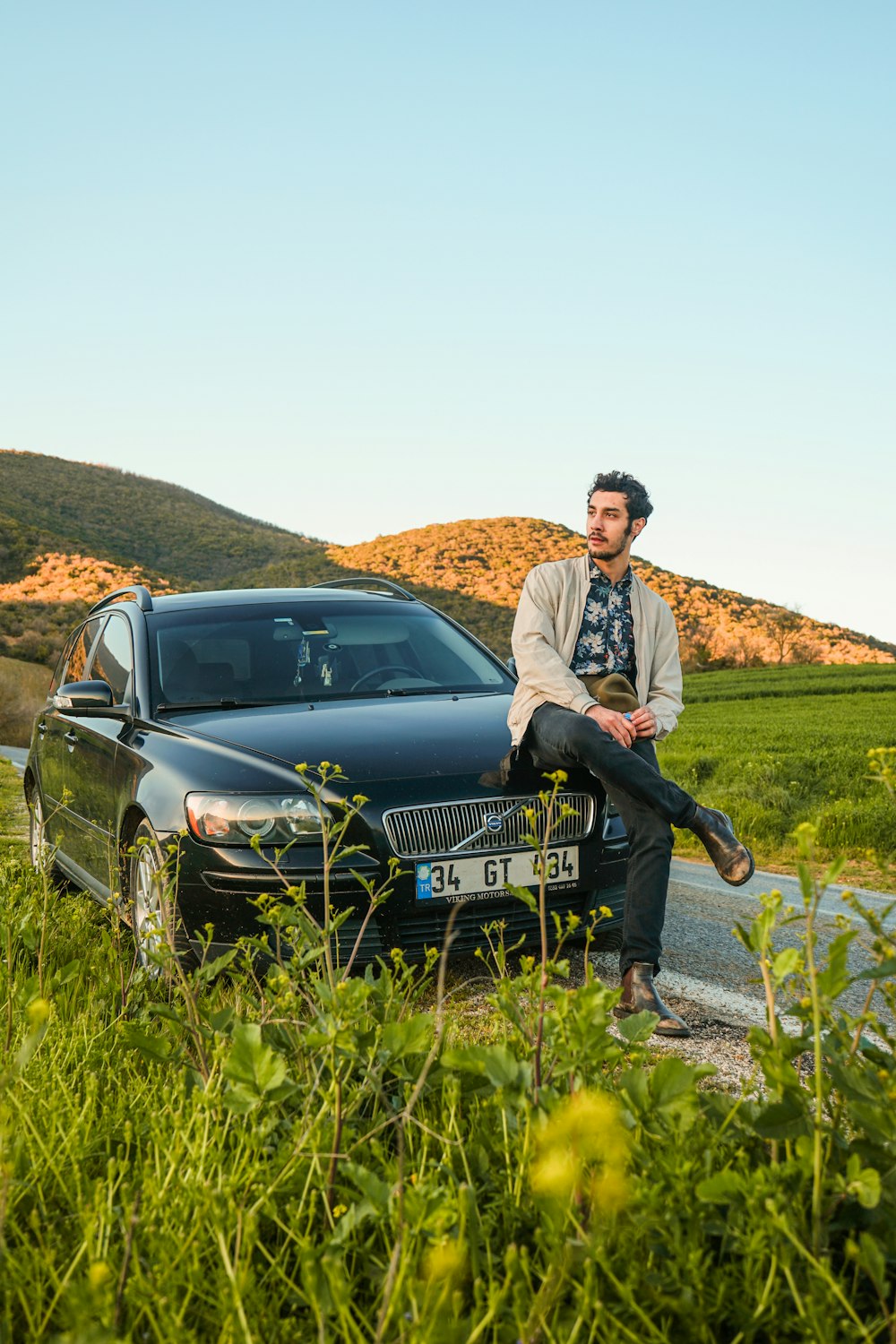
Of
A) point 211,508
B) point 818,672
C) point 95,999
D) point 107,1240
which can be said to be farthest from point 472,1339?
point 211,508

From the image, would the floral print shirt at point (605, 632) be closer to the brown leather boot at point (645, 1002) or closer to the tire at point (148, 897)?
the brown leather boot at point (645, 1002)

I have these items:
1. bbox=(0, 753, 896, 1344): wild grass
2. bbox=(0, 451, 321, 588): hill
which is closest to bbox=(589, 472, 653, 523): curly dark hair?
bbox=(0, 753, 896, 1344): wild grass

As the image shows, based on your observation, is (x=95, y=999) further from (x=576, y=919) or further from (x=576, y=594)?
(x=576, y=594)

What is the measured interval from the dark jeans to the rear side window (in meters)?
2.23

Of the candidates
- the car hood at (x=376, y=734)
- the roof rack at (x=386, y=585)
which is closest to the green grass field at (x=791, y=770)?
the car hood at (x=376, y=734)

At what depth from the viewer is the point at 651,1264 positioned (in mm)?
1731

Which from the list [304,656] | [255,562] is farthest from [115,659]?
[255,562]

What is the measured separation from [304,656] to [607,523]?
65.9 inches

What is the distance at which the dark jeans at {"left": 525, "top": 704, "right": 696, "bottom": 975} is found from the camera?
390cm

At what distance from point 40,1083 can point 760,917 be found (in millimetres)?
1664

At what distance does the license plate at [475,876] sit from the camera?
402 cm

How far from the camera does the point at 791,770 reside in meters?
12.9

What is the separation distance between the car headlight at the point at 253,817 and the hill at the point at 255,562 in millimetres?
31875

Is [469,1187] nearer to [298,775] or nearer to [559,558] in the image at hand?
[298,775]
